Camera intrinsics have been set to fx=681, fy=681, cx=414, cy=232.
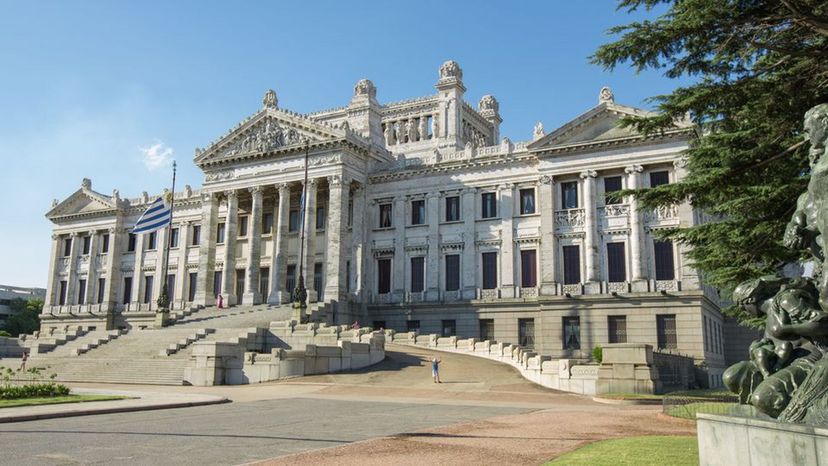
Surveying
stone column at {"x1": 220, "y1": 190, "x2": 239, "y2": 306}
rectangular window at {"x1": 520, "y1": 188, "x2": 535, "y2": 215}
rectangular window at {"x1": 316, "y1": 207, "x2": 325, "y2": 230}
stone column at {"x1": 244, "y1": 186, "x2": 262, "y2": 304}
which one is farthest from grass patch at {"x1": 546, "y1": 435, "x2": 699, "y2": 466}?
stone column at {"x1": 220, "y1": 190, "x2": 239, "y2": 306}

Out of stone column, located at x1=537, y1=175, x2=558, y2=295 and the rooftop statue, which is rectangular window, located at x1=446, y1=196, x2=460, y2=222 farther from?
the rooftop statue

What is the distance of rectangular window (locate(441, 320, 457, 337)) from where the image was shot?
50031 mm

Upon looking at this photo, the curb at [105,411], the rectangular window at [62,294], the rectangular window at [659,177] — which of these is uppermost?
the rectangular window at [659,177]

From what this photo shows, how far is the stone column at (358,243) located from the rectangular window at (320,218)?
2.79 metres

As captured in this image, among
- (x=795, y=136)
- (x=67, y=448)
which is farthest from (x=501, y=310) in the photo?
(x=67, y=448)

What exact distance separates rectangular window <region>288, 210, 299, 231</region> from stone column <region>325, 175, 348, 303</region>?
5900 mm

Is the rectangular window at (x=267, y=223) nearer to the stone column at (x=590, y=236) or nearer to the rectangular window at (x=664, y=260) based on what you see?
the stone column at (x=590, y=236)

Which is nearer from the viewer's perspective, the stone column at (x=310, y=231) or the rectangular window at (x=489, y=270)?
the rectangular window at (x=489, y=270)

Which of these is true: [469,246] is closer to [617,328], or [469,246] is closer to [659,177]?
[617,328]

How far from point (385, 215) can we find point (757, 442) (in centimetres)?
4812

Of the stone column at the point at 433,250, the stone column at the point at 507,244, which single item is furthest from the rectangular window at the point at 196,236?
the stone column at the point at 507,244

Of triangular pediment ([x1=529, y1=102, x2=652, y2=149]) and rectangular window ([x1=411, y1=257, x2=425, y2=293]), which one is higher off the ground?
triangular pediment ([x1=529, y1=102, x2=652, y2=149])

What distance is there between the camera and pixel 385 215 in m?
55.1

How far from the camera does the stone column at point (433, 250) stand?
169 feet
